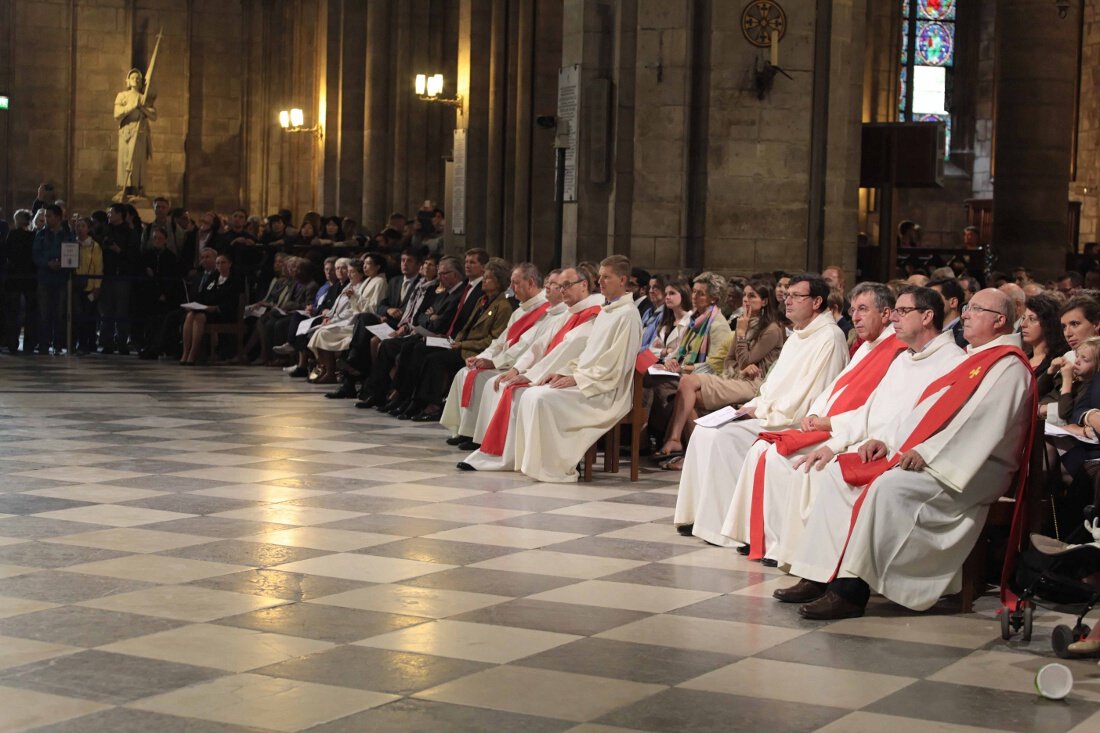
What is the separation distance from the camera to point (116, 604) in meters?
6.41

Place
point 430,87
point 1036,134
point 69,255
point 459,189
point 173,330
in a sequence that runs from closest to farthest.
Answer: point 69,255 → point 173,330 → point 1036,134 → point 459,189 → point 430,87

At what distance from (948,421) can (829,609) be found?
939mm

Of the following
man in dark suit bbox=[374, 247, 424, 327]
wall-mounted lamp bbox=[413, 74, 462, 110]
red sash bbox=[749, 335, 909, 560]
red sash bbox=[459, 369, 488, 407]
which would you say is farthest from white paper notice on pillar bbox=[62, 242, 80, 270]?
red sash bbox=[749, 335, 909, 560]

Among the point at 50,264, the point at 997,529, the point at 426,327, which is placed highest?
the point at 50,264

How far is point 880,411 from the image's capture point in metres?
7.35

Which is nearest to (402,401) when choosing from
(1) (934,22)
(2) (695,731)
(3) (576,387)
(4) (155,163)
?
(3) (576,387)

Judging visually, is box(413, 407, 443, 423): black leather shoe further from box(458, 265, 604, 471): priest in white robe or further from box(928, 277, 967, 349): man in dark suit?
box(928, 277, 967, 349): man in dark suit

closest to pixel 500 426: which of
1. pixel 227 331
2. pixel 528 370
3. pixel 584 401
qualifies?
pixel 584 401

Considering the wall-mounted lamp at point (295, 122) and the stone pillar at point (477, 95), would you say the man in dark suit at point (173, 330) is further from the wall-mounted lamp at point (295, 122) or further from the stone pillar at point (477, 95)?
the wall-mounted lamp at point (295, 122)

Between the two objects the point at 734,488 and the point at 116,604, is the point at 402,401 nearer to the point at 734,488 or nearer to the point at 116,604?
the point at 734,488

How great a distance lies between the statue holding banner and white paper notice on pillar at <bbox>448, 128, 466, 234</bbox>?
10376mm

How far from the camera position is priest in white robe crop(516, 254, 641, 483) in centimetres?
Result: 1023

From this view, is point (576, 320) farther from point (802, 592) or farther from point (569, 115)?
point (569, 115)

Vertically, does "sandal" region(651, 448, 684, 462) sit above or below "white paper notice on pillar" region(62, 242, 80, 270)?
below
